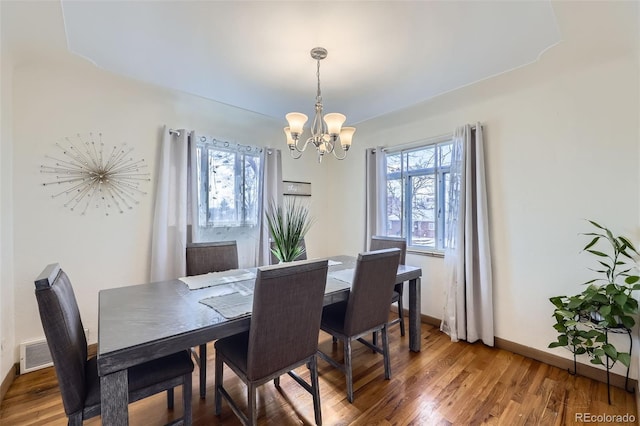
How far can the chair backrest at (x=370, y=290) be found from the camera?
1.95 metres

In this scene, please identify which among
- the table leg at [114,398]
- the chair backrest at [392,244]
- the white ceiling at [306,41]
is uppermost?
the white ceiling at [306,41]

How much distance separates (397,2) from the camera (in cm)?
157

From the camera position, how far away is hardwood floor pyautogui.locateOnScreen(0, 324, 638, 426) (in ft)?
5.79

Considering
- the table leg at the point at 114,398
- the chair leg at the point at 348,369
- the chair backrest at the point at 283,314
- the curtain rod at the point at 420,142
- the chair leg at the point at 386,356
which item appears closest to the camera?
the table leg at the point at 114,398

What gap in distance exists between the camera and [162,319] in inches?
56.4

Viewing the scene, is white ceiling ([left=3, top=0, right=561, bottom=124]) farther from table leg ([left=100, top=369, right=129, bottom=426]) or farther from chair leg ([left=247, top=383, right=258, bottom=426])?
chair leg ([left=247, top=383, right=258, bottom=426])

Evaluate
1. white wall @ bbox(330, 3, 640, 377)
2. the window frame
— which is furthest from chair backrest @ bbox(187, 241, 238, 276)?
white wall @ bbox(330, 3, 640, 377)

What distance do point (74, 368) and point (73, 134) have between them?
2.17 meters

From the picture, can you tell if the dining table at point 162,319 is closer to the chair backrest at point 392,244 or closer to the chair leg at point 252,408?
the chair leg at point 252,408

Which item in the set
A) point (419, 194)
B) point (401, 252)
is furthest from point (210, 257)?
point (419, 194)

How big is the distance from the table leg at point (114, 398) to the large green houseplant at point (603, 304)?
9.25 ft

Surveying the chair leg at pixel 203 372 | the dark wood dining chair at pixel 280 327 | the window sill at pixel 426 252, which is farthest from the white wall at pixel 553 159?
the chair leg at pixel 203 372

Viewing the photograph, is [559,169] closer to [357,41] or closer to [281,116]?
[357,41]

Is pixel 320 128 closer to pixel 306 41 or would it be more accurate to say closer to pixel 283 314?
pixel 306 41
